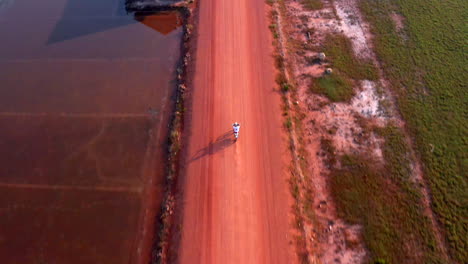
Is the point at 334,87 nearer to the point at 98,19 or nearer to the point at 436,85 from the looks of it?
the point at 436,85

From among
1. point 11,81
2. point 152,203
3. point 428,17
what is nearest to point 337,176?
point 152,203

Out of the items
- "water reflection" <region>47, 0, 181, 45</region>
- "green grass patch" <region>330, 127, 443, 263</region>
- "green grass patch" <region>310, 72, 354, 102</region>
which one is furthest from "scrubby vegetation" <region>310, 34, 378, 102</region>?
"water reflection" <region>47, 0, 181, 45</region>

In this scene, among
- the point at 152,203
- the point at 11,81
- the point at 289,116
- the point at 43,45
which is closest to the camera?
the point at 152,203

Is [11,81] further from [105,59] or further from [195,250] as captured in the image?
[195,250]

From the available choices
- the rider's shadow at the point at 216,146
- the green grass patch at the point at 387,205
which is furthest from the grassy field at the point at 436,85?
the rider's shadow at the point at 216,146

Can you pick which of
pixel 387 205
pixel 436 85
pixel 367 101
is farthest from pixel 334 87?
pixel 387 205

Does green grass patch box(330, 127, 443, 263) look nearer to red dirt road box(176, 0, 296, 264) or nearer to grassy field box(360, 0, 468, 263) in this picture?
grassy field box(360, 0, 468, 263)
